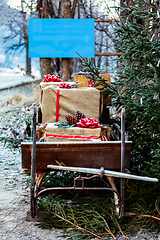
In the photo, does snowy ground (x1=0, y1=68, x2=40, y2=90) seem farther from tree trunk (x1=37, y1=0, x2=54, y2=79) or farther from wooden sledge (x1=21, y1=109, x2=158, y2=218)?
wooden sledge (x1=21, y1=109, x2=158, y2=218)

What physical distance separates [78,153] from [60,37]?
209 inches

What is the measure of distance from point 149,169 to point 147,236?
0.84 metres

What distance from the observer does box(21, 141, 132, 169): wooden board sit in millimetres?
2797

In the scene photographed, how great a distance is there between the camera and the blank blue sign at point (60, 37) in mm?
7285

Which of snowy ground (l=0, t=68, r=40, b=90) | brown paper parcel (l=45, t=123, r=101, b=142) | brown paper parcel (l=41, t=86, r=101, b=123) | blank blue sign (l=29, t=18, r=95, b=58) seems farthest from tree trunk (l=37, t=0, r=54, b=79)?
brown paper parcel (l=45, t=123, r=101, b=142)

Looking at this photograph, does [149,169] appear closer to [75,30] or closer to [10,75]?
[75,30]

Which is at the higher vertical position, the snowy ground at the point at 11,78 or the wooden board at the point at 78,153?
the snowy ground at the point at 11,78

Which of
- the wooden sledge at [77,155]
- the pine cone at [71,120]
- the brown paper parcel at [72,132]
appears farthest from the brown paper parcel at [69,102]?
the wooden sledge at [77,155]

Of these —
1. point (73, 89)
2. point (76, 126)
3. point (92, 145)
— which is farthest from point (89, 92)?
point (92, 145)

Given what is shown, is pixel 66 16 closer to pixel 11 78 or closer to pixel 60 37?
pixel 60 37

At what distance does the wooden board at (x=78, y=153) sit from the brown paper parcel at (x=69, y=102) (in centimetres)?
112

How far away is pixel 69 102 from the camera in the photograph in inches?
153

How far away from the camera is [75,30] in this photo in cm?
731

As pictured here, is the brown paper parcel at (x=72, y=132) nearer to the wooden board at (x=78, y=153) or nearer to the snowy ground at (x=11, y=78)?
the wooden board at (x=78, y=153)
